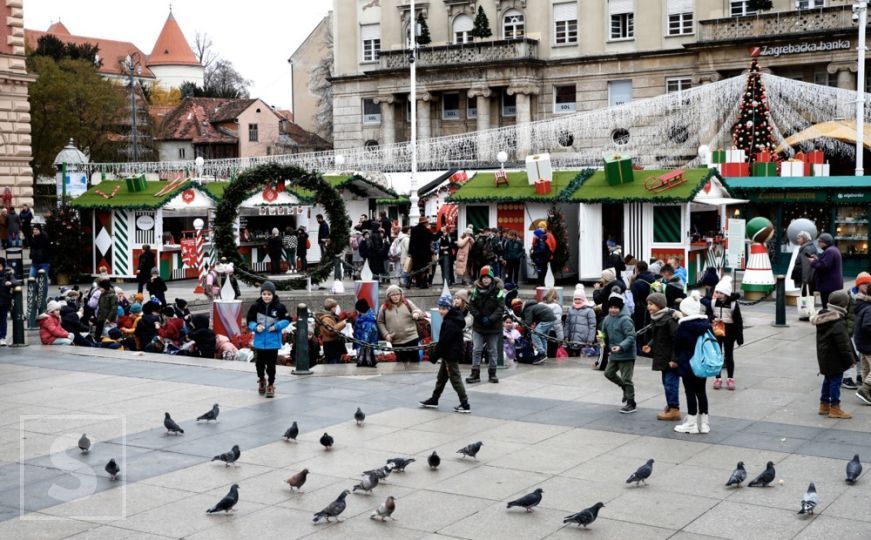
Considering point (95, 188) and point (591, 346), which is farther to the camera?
point (95, 188)

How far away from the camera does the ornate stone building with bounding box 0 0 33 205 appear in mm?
36031

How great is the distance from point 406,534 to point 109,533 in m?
2.33

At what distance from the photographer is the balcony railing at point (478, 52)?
55.2 m

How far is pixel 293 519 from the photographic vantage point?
29.3ft

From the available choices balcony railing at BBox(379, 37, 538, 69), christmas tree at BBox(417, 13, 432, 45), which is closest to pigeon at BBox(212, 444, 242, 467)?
balcony railing at BBox(379, 37, 538, 69)

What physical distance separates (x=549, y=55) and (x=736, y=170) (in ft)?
90.0

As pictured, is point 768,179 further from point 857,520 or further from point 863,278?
point 857,520

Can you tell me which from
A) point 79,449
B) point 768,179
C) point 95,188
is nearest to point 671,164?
point 768,179

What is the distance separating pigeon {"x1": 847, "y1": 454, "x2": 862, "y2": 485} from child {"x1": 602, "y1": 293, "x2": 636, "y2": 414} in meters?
3.48

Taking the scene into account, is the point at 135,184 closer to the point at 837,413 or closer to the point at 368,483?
the point at 837,413

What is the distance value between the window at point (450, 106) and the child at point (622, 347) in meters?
46.7

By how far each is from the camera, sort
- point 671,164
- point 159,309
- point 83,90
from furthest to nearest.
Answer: point 83,90
point 671,164
point 159,309

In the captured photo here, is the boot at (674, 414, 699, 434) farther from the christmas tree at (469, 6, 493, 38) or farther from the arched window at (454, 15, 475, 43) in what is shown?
the arched window at (454, 15, 475, 43)

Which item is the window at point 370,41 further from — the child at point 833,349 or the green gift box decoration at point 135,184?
the child at point 833,349
